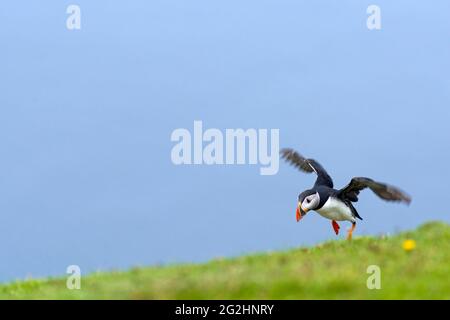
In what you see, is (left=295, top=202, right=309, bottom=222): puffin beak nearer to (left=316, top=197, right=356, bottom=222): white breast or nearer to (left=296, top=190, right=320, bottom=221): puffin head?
(left=296, top=190, right=320, bottom=221): puffin head

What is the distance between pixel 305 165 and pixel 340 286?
27.5 feet

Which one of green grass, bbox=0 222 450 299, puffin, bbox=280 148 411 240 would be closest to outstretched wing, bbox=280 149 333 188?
puffin, bbox=280 148 411 240

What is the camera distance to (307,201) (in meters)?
17.5

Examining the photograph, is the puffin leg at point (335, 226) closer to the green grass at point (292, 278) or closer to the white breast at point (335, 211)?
the white breast at point (335, 211)

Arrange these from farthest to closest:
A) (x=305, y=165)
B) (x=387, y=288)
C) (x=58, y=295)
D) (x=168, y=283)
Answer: (x=305, y=165) → (x=58, y=295) → (x=168, y=283) → (x=387, y=288)

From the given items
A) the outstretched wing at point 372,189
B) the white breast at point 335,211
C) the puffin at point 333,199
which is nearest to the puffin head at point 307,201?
the puffin at point 333,199

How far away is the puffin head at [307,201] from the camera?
57.2ft

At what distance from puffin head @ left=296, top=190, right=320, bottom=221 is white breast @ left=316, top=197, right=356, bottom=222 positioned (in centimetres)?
29

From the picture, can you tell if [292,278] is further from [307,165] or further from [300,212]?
[307,165]


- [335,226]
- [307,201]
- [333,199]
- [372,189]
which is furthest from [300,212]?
[372,189]

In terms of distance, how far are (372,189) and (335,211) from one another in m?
1.38
